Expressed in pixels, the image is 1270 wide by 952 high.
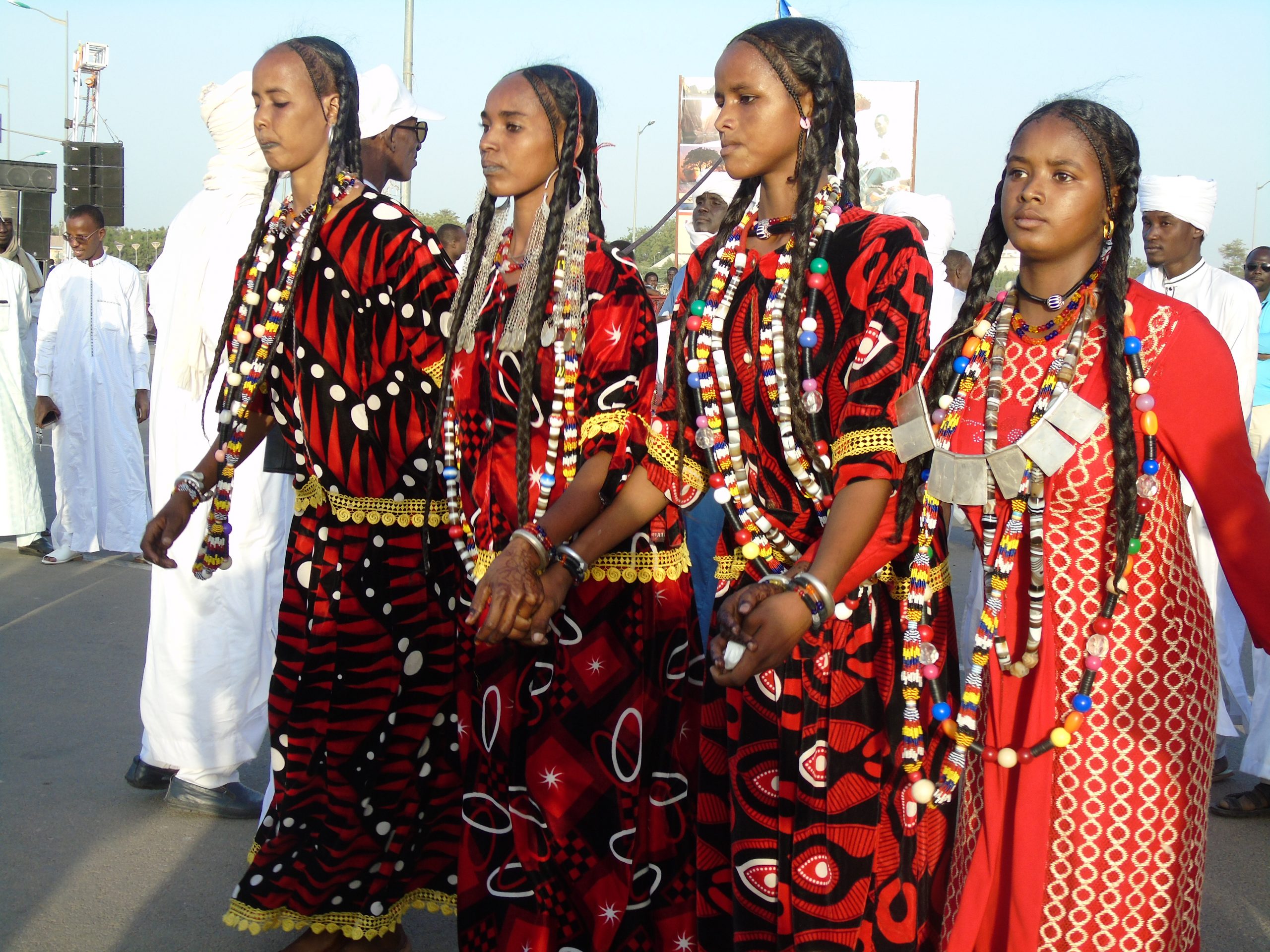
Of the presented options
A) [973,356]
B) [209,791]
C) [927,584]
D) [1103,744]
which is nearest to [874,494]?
[927,584]

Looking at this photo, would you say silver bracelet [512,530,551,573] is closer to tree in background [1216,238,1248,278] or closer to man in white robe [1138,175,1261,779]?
man in white robe [1138,175,1261,779]

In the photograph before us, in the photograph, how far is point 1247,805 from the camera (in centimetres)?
463

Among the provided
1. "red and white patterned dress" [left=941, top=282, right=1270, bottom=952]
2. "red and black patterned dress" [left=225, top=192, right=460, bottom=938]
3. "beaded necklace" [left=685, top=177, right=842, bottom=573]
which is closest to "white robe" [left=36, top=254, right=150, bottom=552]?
"red and black patterned dress" [left=225, top=192, right=460, bottom=938]

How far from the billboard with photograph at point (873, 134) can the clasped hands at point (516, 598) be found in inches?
974

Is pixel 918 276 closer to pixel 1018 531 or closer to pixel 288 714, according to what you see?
pixel 1018 531

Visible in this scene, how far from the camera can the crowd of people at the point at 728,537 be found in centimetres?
230

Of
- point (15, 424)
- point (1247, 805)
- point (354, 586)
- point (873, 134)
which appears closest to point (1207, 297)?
point (1247, 805)

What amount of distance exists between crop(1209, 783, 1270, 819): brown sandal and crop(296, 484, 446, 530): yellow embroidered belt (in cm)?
321

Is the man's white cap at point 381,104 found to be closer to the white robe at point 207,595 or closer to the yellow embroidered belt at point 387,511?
the white robe at point 207,595

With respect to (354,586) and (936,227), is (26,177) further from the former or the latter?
(354,586)

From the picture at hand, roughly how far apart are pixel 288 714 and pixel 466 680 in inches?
21.3

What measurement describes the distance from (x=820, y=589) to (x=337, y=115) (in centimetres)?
208

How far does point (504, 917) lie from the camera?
3.01 meters

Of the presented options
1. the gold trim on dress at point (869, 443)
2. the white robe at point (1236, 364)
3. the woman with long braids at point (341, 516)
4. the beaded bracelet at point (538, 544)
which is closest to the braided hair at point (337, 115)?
the woman with long braids at point (341, 516)
